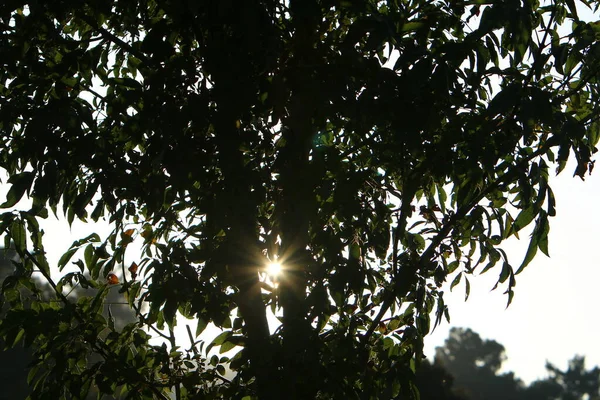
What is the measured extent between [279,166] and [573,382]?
386 feet

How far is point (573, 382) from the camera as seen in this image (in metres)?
108

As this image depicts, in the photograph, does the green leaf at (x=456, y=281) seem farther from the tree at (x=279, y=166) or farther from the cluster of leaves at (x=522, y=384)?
the cluster of leaves at (x=522, y=384)

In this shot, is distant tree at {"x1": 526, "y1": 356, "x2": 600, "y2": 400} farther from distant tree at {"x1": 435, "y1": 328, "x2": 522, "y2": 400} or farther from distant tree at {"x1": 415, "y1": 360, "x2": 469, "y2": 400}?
distant tree at {"x1": 415, "y1": 360, "x2": 469, "y2": 400}

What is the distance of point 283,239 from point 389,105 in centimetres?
96

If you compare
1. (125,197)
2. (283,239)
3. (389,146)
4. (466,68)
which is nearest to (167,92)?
(125,197)

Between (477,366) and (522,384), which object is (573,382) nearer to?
(522,384)

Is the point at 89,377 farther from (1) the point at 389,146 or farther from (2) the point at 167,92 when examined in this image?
(1) the point at 389,146

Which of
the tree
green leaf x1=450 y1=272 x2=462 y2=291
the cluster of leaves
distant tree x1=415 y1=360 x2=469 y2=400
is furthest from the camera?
the cluster of leaves

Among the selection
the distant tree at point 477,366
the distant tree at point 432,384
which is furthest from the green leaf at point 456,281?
the distant tree at point 477,366

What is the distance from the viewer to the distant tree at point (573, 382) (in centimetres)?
10350

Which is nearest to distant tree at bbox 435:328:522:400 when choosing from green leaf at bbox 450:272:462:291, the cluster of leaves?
the cluster of leaves

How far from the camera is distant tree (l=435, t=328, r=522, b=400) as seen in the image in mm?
103500

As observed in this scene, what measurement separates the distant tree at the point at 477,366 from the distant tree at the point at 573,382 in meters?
4.12

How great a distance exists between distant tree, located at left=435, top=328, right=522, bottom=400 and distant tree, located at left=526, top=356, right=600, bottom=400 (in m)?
4.12
